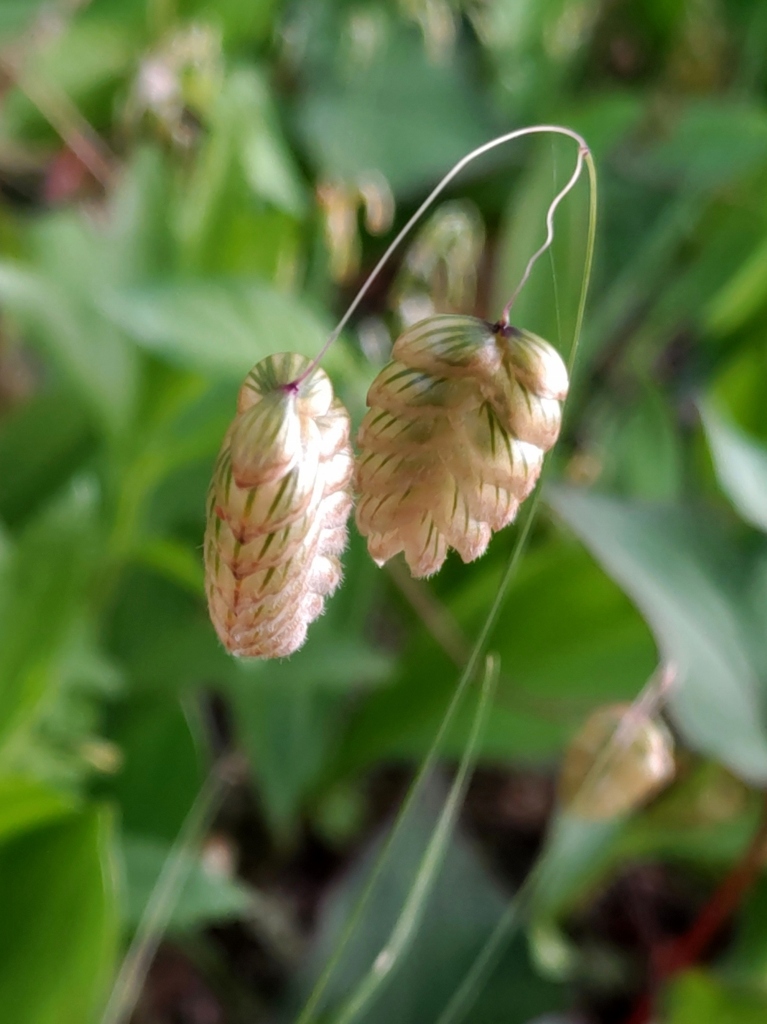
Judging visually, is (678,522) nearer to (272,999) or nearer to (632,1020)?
(632,1020)

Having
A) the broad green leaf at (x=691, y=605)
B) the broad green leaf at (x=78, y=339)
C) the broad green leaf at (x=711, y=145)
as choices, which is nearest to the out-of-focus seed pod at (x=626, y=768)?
the broad green leaf at (x=691, y=605)

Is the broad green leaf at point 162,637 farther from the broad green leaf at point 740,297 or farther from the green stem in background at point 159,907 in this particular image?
the broad green leaf at point 740,297

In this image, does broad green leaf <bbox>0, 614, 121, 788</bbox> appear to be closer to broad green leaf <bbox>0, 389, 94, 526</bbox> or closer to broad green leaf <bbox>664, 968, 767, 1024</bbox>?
broad green leaf <bbox>0, 389, 94, 526</bbox>

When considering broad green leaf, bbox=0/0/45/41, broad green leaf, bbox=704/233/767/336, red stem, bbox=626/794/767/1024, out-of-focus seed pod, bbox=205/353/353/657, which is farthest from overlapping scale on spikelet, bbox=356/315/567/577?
broad green leaf, bbox=0/0/45/41

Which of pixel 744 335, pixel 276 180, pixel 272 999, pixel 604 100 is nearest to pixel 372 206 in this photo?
pixel 276 180

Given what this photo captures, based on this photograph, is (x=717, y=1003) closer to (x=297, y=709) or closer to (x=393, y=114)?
(x=297, y=709)

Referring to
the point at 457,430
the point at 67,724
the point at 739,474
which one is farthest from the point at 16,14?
the point at 457,430
